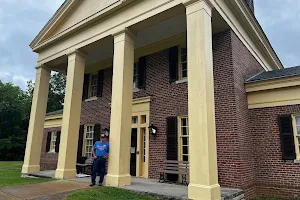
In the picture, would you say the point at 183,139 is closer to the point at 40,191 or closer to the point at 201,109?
the point at 201,109

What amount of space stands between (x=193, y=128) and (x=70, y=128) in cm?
547

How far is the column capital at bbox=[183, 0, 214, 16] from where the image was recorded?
6.57 m

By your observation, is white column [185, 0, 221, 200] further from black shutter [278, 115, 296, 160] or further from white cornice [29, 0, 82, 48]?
white cornice [29, 0, 82, 48]

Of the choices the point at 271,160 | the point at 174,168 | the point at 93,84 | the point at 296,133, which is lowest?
the point at 174,168

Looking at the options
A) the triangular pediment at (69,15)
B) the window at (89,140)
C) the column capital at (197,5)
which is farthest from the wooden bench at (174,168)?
the triangular pediment at (69,15)

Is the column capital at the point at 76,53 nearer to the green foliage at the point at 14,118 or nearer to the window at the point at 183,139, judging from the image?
the window at the point at 183,139

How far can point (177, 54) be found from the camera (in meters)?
9.92

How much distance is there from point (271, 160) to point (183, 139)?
3.12 meters

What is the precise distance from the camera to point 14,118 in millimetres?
30547

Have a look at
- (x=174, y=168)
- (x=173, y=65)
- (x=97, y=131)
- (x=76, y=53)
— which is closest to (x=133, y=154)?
(x=174, y=168)

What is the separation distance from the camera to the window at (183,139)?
8.96 m

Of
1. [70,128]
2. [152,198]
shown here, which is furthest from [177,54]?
[152,198]

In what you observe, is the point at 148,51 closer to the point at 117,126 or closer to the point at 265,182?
the point at 117,126

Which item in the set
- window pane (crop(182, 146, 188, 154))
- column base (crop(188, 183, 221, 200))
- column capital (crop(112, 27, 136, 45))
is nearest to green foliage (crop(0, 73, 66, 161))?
column capital (crop(112, 27, 136, 45))
